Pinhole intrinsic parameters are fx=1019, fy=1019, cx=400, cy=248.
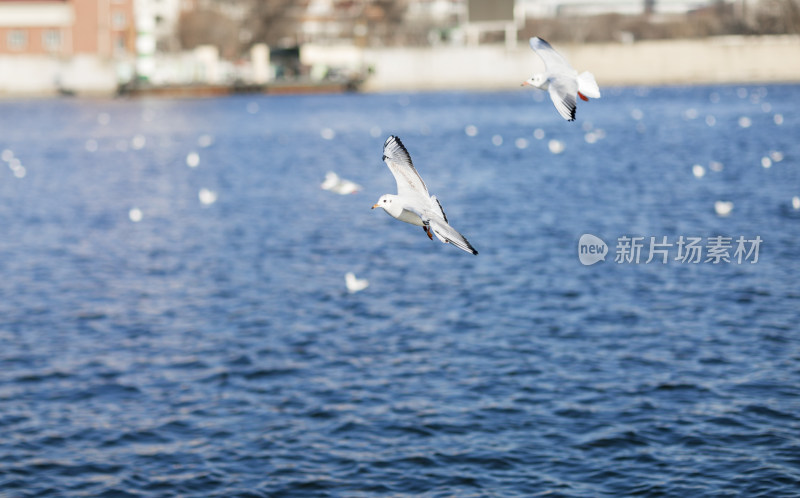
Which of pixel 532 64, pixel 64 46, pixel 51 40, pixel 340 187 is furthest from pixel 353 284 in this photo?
pixel 51 40

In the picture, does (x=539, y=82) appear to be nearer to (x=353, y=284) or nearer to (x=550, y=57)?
(x=550, y=57)

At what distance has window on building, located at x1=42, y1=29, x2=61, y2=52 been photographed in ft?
516

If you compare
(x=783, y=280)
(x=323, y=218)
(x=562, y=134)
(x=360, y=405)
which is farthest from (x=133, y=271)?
(x=562, y=134)

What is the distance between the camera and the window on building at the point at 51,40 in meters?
157

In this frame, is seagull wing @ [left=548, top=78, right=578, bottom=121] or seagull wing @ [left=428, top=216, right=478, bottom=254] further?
seagull wing @ [left=548, top=78, right=578, bottom=121]

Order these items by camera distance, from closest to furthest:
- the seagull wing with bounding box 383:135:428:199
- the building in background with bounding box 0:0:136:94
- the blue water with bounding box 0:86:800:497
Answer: the seagull wing with bounding box 383:135:428:199
the blue water with bounding box 0:86:800:497
the building in background with bounding box 0:0:136:94

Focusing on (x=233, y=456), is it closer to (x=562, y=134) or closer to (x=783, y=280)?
(x=783, y=280)

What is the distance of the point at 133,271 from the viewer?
119ft

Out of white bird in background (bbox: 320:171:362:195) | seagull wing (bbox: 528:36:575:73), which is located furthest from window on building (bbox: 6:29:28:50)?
seagull wing (bbox: 528:36:575:73)

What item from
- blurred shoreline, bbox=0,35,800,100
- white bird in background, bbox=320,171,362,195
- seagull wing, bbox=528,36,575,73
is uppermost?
blurred shoreline, bbox=0,35,800,100

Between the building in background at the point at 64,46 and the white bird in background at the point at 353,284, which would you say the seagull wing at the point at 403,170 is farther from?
the building in background at the point at 64,46

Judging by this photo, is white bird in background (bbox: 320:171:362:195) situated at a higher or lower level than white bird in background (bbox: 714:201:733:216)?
lower

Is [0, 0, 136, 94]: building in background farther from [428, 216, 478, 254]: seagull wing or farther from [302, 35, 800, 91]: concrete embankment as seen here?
[428, 216, 478, 254]: seagull wing

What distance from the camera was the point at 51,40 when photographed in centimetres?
15750
